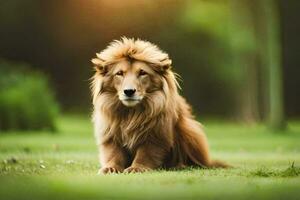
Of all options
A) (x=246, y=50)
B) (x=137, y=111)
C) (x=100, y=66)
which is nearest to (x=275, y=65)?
(x=246, y=50)

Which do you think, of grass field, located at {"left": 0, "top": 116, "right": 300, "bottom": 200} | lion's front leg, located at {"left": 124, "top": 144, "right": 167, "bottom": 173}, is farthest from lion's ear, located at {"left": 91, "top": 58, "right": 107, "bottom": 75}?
grass field, located at {"left": 0, "top": 116, "right": 300, "bottom": 200}

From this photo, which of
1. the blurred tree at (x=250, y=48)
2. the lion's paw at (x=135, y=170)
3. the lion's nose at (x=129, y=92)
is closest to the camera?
the lion's paw at (x=135, y=170)

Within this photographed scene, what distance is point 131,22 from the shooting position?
107 ft

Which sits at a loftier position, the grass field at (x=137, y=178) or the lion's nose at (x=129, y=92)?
the lion's nose at (x=129, y=92)

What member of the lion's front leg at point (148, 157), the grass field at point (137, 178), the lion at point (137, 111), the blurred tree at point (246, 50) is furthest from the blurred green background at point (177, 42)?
the lion's front leg at point (148, 157)

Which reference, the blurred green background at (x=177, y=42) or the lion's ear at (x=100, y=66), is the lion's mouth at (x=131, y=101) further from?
the blurred green background at (x=177, y=42)

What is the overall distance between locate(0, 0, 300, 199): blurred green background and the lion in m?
0.58

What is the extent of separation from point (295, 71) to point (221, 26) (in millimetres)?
3249

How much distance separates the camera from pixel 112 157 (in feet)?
35.7

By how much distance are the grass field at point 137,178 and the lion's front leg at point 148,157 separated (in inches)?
10.5

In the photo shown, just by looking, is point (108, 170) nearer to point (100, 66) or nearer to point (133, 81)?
point (133, 81)

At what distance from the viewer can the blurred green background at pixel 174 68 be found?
55.2 feet

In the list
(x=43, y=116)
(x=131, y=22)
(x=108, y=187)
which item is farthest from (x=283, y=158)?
(x=131, y=22)

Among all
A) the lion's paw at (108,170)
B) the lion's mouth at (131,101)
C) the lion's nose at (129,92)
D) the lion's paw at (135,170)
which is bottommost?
the lion's paw at (108,170)
